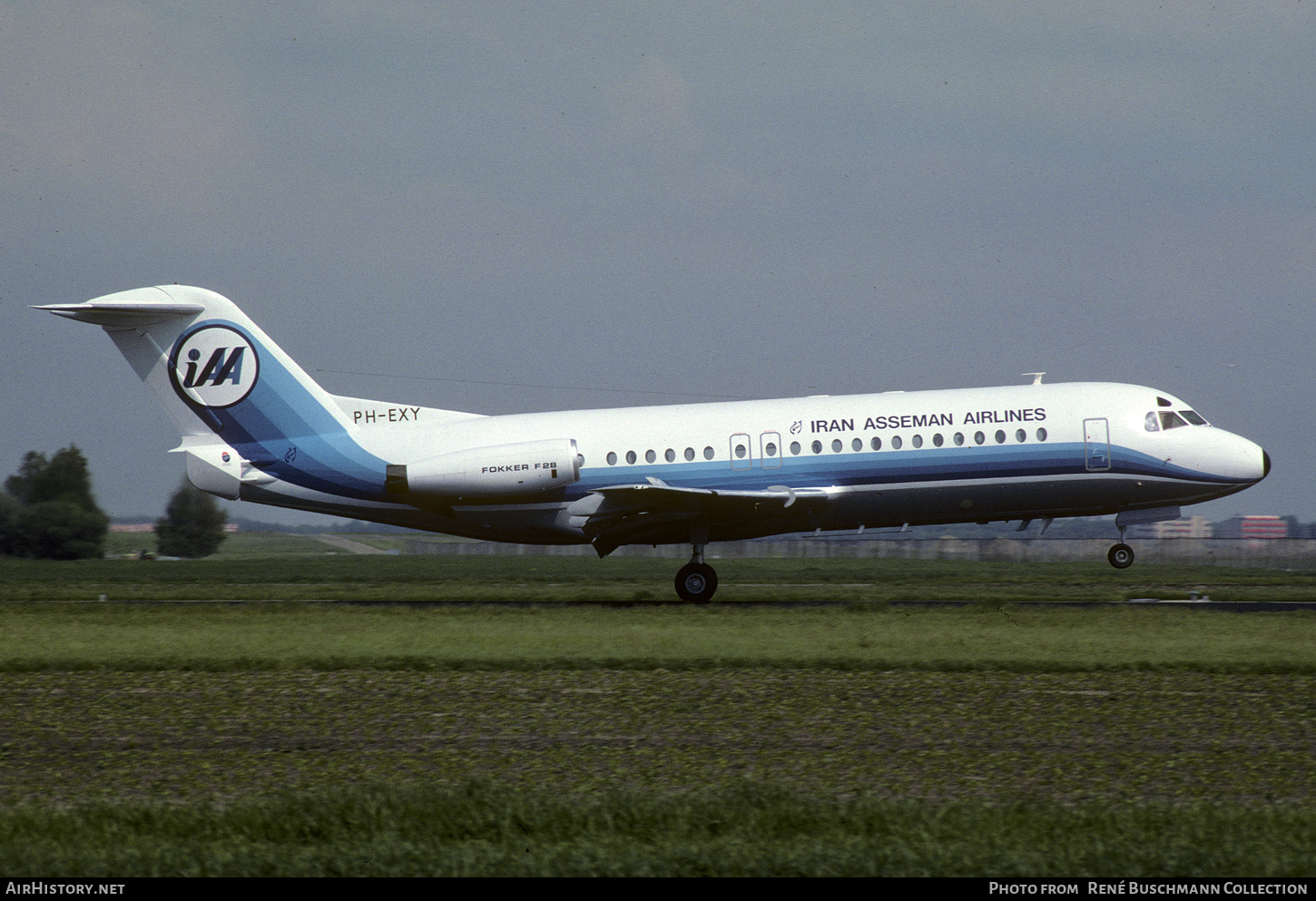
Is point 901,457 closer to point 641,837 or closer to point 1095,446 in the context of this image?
point 1095,446

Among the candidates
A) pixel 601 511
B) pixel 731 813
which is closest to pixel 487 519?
pixel 601 511

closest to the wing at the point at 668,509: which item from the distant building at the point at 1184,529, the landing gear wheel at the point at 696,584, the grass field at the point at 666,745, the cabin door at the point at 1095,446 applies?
the landing gear wheel at the point at 696,584

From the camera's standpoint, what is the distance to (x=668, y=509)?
22.4 meters

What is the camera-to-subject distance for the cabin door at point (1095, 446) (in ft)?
73.4

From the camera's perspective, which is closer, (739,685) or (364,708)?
(364,708)

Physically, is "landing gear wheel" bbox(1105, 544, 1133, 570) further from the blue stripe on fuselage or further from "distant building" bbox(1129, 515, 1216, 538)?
"distant building" bbox(1129, 515, 1216, 538)

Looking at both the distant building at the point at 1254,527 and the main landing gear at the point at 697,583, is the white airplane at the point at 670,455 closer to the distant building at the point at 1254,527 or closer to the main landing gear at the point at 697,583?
the main landing gear at the point at 697,583

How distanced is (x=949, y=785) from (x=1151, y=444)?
54.0 ft

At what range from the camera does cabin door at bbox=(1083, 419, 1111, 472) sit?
22.4 metres

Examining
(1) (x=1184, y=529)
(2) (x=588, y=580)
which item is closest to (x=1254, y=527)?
(1) (x=1184, y=529)

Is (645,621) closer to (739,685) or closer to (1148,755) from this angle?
(739,685)

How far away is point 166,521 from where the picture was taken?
39.1 meters

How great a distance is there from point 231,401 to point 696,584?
9372 mm

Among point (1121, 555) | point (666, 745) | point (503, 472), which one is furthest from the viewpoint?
point (1121, 555)
